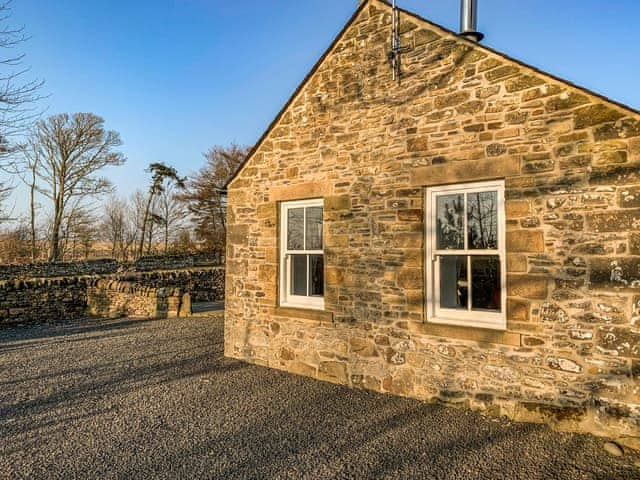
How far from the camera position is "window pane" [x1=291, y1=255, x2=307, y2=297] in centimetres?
762

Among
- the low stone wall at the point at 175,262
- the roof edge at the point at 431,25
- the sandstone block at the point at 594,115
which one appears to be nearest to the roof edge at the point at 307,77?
the roof edge at the point at 431,25

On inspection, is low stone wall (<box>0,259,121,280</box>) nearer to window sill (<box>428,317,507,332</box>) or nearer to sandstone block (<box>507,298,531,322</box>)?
window sill (<box>428,317,507,332</box>)

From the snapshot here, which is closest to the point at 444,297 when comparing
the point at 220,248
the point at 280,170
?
the point at 280,170

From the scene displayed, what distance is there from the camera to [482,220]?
5543 millimetres

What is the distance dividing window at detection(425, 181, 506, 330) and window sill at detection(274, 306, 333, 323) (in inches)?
69.8

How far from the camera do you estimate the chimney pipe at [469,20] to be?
5.95 m

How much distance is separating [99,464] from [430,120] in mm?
5769

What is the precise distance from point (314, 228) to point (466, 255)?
2759 mm

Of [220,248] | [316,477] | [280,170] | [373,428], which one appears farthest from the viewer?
[220,248]

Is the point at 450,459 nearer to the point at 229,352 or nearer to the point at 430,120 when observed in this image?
the point at 430,120

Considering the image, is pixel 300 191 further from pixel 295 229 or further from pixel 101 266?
pixel 101 266

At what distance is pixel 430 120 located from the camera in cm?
598

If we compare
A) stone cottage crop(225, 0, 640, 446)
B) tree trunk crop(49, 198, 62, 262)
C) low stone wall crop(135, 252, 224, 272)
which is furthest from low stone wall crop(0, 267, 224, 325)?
tree trunk crop(49, 198, 62, 262)

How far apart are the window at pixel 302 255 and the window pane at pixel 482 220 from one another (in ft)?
8.46
